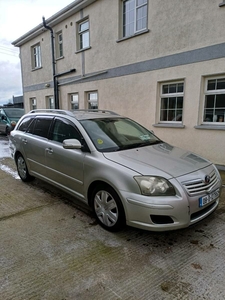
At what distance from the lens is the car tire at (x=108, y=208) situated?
2.74 m

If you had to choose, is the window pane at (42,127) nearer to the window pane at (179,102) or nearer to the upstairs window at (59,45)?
the window pane at (179,102)

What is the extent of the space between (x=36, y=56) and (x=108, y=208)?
1368 centimetres

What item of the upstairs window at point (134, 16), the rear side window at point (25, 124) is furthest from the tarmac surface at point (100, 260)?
the upstairs window at point (134, 16)

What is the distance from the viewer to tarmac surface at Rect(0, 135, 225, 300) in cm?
200

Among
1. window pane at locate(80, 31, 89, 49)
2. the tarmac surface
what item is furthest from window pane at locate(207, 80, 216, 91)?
window pane at locate(80, 31, 89, 49)

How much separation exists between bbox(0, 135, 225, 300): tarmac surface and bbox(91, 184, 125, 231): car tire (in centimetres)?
15

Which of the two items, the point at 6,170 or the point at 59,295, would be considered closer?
the point at 59,295

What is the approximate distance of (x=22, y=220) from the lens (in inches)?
130

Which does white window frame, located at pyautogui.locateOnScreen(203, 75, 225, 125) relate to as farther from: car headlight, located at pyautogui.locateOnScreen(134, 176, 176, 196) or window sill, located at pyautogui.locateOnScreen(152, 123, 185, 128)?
car headlight, located at pyautogui.locateOnScreen(134, 176, 176, 196)

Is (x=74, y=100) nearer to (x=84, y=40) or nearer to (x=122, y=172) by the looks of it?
(x=84, y=40)

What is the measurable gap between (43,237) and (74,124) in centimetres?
175

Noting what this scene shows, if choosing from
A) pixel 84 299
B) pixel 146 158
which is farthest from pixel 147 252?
pixel 146 158

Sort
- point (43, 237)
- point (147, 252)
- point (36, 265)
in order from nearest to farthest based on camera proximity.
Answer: point (36, 265), point (147, 252), point (43, 237)

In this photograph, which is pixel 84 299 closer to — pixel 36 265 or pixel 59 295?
pixel 59 295
